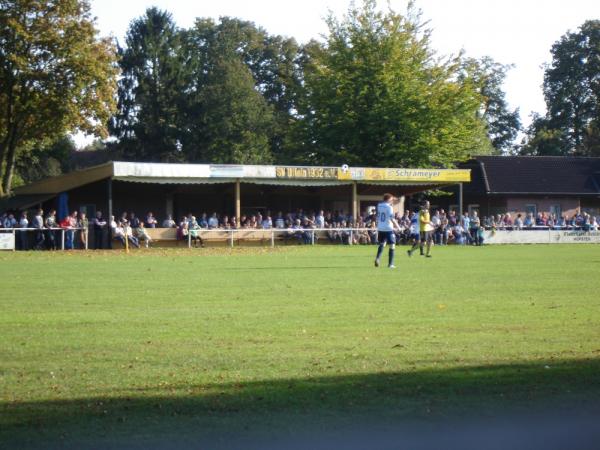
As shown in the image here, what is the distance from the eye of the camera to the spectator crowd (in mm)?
40812

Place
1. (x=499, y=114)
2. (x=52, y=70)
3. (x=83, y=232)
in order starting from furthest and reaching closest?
(x=499, y=114) < (x=52, y=70) < (x=83, y=232)

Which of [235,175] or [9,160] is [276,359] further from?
[9,160]

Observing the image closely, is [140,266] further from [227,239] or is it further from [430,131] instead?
[430,131]

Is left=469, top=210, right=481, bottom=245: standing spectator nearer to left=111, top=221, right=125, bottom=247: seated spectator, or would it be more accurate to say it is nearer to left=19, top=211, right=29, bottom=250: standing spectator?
left=111, top=221, right=125, bottom=247: seated spectator

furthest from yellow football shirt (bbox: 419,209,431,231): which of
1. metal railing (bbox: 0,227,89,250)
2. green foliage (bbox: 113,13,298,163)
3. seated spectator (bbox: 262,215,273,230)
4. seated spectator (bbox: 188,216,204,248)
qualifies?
green foliage (bbox: 113,13,298,163)

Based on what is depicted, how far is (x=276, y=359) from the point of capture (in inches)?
382

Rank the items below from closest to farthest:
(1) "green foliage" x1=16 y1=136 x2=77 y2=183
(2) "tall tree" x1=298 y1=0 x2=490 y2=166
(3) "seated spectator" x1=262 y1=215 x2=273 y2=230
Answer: (3) "seated spectator" x1=262 y1=215 x2=273 y2=230 → (2) "tall tree" x1=298 y1=0 x2=490 y2=166 → (1) "green foliage" x1=16 y1=136 x2=77 y2=183

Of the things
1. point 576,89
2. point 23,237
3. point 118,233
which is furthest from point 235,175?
point 576,89

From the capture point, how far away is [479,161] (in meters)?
69.9

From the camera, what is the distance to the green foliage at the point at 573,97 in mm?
86250

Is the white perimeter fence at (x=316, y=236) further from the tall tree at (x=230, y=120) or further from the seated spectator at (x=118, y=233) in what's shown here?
the tall tree at (x=230, y=120)

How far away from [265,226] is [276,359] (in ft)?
119

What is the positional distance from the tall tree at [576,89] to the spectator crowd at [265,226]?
35.4 m

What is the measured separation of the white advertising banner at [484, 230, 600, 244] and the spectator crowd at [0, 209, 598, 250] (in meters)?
0.74
